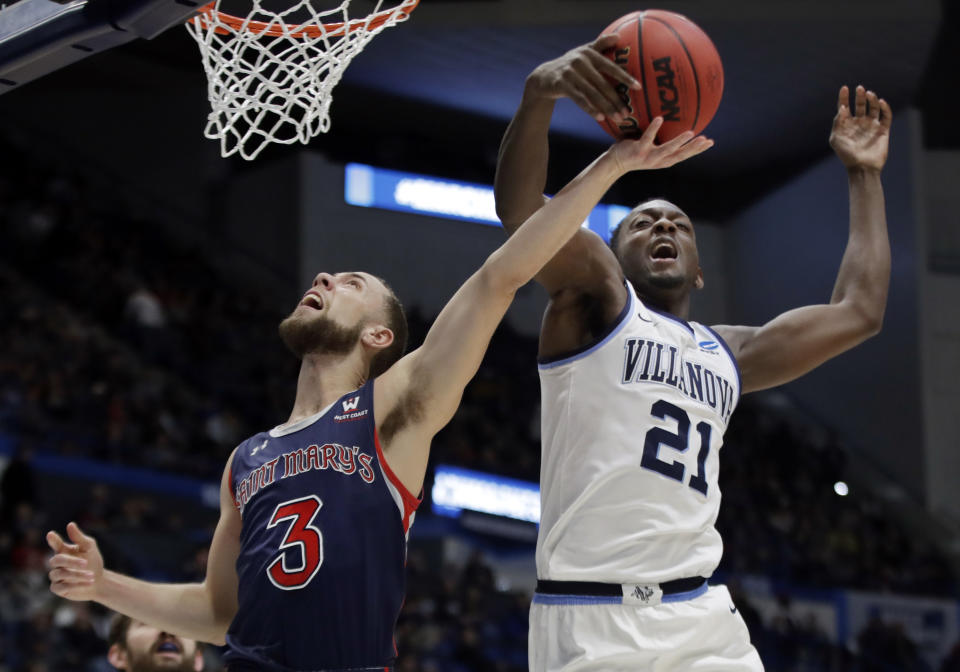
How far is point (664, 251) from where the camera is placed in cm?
351

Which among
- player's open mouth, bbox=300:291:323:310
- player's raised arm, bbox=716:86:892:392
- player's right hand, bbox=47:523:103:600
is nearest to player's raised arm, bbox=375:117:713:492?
player's open mouth, bbox=300:291:323:310

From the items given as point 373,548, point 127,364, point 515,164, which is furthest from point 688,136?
point 127,364

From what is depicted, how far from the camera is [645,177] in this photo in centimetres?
1952

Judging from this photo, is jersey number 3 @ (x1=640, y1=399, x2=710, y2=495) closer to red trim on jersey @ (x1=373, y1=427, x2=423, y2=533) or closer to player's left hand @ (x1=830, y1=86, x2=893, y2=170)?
red trim on jersey @ (x1=373, y1=427, x2=423, y2=533)

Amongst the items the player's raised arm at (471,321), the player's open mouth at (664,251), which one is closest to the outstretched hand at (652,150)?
the player's raised arm at (471,321)

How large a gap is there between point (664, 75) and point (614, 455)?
94cm

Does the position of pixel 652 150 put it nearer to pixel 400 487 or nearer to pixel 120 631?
pixel 400 487

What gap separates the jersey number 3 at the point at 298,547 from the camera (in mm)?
2680

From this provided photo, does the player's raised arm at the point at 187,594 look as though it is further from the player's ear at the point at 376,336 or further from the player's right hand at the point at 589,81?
the player's right hand at the point at 589,81

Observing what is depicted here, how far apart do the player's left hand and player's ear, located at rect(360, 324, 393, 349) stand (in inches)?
60.3

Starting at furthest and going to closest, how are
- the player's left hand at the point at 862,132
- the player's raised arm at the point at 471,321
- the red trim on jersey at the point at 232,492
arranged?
the player's left hand at the point at 862,132 < the red trim on jersey at the point at 232,492 < the player's raised arm at the point at 471,321

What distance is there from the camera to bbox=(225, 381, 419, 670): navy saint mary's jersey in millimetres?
2648

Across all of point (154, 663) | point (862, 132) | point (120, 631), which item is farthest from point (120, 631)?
point (862, 132)

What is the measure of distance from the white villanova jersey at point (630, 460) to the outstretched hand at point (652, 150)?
0.45m
